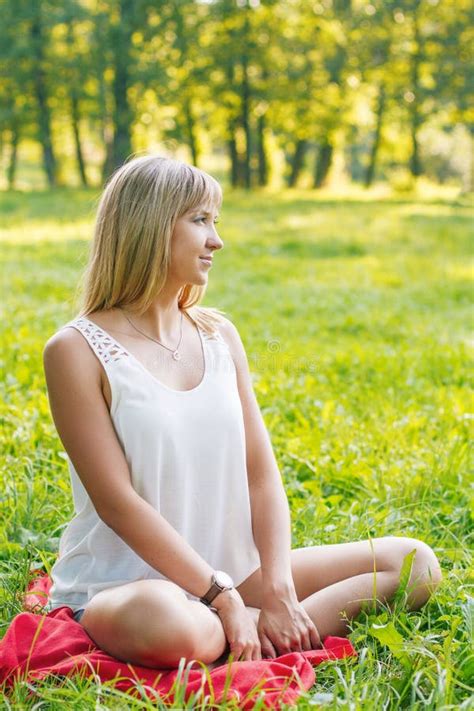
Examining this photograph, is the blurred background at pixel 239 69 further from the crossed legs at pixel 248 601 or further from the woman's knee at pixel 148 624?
the woman's knee at pixel 148 624

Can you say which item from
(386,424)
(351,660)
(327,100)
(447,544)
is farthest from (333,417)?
(327,100)

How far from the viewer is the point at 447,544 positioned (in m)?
3.93

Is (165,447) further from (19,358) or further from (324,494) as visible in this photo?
(19,358)

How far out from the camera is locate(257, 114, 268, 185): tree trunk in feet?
106

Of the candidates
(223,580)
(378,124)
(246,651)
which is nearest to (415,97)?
(378,124)

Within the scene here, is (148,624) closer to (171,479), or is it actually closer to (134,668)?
(134,668)

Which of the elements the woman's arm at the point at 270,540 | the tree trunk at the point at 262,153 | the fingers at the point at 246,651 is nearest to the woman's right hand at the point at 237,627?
the fingers at the point at 246,651

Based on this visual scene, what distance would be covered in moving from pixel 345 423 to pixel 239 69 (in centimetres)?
2616

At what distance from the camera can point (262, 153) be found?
1288 inches

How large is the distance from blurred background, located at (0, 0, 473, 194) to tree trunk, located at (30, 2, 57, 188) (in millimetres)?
47

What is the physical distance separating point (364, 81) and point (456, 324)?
23.9 metres

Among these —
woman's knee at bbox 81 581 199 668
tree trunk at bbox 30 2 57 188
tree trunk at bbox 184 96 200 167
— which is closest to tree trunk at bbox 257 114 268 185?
tree trunk at bbox 184 96 200 167

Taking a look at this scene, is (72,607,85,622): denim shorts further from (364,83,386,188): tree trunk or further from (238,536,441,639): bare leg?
(364,83,386,188): tree trunk

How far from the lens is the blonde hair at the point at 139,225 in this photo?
2.89m
